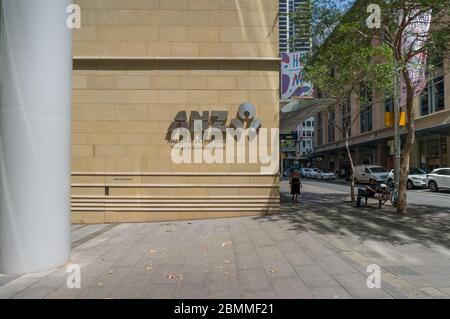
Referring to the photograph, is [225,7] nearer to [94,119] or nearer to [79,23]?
[79,23]

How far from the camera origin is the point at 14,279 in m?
5.98

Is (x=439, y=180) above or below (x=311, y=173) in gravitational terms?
above

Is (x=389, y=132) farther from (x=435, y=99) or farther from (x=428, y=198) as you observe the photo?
(x=428, y=198)

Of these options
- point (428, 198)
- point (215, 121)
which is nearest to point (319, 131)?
point (428, 198)

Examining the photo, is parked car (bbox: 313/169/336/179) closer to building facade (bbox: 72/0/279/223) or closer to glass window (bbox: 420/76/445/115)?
glass window (bbox: 420/76/445/115)

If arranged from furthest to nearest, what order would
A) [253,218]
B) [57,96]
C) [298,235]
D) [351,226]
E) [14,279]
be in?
[253,218] < [351,226] < [298,235] < [57,96] < [14,279]

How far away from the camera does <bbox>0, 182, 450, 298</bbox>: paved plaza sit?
5355 mm

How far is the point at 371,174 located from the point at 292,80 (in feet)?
59.3

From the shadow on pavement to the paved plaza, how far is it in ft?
0.09

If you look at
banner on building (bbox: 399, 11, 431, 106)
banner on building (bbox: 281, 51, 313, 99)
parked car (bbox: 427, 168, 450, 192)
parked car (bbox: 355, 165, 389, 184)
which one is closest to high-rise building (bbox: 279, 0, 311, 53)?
banner on building (bbox: 281, 51, 313, 99)

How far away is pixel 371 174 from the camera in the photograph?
34.0 m

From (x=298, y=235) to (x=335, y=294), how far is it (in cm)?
423

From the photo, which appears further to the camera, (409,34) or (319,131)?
(319,131)
